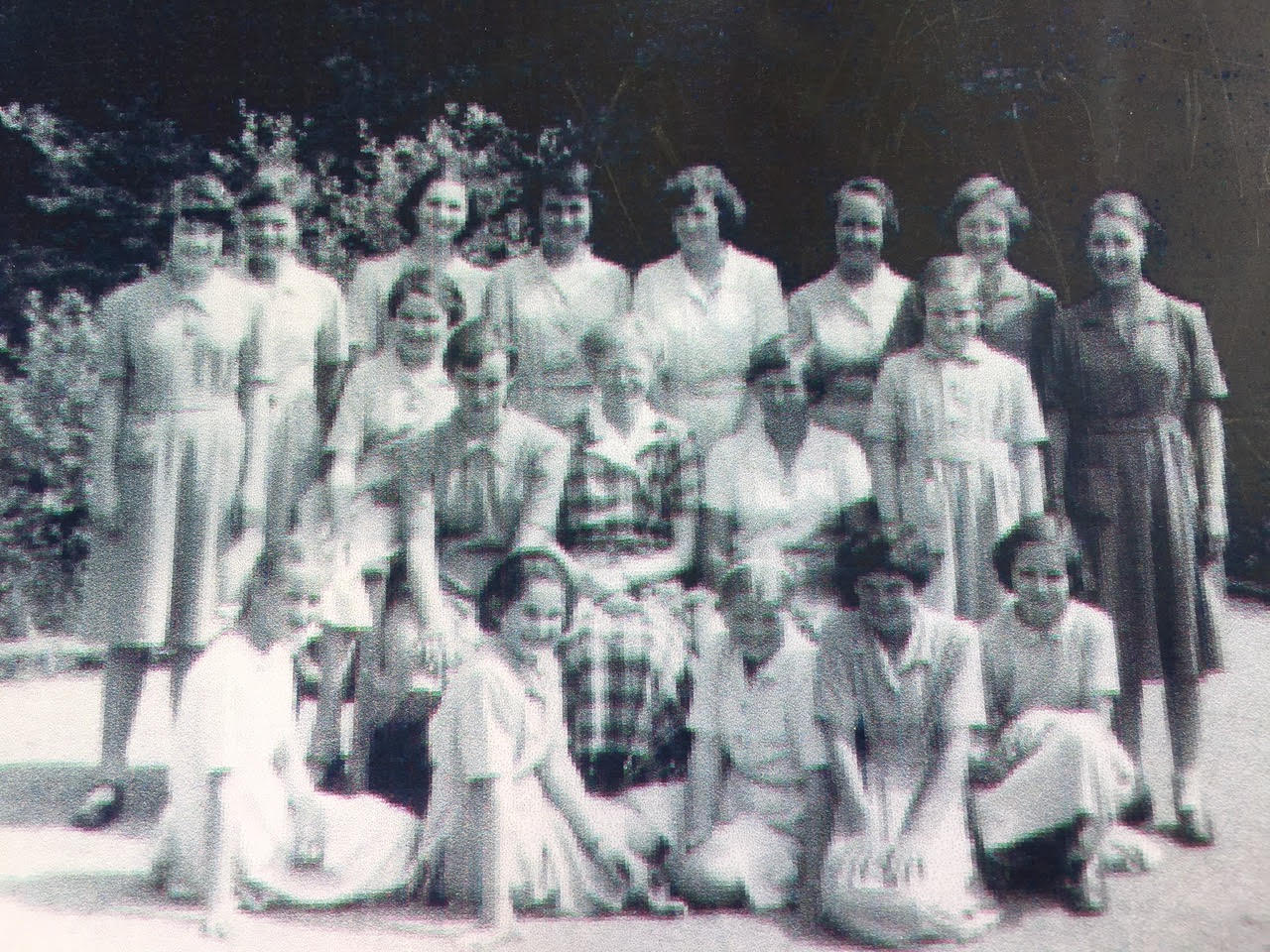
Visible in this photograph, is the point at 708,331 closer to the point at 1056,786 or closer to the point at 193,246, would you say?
the point at 193,246

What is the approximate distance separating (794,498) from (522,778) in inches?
43.5

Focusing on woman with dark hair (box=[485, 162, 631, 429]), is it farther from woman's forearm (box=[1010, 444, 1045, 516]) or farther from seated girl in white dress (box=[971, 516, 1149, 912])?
seated girl in white dress (box=[971, 516, 1149, 912])

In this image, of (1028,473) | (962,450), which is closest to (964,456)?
(962,450)

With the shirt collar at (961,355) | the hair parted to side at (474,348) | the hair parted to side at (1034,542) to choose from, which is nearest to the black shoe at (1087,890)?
the hair parted to side at (1034,542)

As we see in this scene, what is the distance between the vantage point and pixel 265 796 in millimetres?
3654

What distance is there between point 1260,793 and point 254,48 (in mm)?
3894

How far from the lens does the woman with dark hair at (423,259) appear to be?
4.86 meters

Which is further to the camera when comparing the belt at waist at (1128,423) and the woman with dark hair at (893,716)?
the belt at waist at (1128,423)

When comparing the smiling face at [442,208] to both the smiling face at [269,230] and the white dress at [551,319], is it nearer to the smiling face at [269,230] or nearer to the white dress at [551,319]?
the white dress at [551,319]

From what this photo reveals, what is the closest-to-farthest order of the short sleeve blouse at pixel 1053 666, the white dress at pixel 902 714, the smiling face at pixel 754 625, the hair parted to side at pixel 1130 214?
the white dress at pixel 902 714, the smiling face at pixel 754 625, the short sleeve blouse at pixel 1053 666, the hair parted to side at pixel 1130 214

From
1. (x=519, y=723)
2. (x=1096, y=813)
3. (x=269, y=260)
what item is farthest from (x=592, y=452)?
(x=1096, y=813)

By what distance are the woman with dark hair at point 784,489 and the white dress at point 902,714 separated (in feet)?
1.56

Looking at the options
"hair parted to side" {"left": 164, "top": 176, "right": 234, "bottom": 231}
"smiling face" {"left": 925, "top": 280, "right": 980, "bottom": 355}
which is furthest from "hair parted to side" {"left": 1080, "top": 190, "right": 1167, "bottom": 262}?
"hair parted to side" {"left": 164, "top": 176, "right": 234, "bottom": 231}

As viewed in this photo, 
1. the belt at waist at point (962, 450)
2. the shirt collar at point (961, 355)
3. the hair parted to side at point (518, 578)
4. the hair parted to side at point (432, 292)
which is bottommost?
the hair parted to side at point (518, 578)
